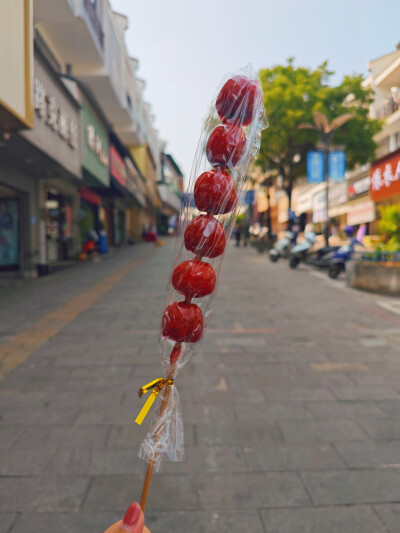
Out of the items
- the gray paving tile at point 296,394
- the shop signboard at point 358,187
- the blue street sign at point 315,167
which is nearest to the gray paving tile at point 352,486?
the gray paving tile at point 296,394

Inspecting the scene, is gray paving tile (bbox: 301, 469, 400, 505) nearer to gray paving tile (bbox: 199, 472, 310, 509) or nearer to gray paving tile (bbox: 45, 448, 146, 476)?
gray paving tile (bbox: 199, 472, 310, 509)

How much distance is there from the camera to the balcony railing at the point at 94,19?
12106 mm

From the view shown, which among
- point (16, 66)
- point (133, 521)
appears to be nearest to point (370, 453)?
point (133, 521)

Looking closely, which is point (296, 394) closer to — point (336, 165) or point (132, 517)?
point (132, 517)

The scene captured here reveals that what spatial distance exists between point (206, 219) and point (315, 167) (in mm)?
17413

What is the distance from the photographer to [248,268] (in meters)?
15.1

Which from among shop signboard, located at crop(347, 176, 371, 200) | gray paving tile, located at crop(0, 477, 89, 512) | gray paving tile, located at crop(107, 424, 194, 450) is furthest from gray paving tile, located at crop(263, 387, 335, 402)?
shop signboard, located at crop(347, 176, 371, 200)

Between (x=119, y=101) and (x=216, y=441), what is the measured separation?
16797 mm

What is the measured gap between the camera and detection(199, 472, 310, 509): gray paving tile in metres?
2.20

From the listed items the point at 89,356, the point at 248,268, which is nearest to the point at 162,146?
the point at 248,268

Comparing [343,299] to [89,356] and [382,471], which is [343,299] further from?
[382,471]

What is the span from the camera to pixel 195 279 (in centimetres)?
134

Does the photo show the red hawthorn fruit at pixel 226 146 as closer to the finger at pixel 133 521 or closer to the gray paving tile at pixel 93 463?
the finger at pixel 133 521

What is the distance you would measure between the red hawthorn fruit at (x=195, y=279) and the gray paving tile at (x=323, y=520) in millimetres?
1330
